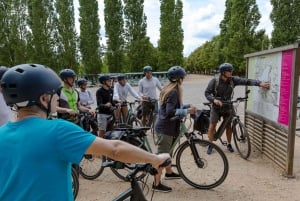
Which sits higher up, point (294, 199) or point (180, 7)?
point (180, 7)

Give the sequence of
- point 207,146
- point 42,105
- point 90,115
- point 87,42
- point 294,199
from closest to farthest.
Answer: point 42,105 → point 294,199 → point 207,146 → point 90,115 → point 87,42

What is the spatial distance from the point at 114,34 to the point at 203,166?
35.1 m

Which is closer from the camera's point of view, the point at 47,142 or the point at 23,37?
the point at 47,142

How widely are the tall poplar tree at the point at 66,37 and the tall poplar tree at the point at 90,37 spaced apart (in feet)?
3.68

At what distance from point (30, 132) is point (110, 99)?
17.6 ft

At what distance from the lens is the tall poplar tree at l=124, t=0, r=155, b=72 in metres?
37.9

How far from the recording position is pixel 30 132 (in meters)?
1.50

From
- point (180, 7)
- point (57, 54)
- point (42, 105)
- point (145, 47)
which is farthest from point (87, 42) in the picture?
point (42, 105)

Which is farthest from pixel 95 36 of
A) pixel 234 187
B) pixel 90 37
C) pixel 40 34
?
pixel 234 187

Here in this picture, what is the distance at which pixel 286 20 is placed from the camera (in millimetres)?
33188

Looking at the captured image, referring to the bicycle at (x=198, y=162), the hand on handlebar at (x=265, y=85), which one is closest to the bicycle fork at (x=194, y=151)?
the bicycle at (x=198, y=162)

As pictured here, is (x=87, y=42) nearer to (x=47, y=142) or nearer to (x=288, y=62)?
(x=288, y=62)

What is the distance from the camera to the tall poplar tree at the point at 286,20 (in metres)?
33.0

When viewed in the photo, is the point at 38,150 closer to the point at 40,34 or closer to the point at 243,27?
the point at 40,34
